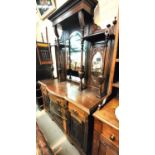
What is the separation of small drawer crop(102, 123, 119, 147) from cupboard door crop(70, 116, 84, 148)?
286mm

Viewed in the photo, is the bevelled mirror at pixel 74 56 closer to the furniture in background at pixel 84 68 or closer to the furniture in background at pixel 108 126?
the furniture in background at pixel 84 68

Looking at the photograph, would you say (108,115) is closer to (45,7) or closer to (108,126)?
(108,126)

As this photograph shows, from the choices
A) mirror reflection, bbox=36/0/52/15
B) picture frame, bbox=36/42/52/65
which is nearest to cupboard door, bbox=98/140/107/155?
picture frame, bbox=36/42/52/65

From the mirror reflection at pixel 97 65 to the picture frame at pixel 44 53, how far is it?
1252 millimetres

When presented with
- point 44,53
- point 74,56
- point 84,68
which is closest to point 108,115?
point 84,68

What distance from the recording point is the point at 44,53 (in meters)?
2.08

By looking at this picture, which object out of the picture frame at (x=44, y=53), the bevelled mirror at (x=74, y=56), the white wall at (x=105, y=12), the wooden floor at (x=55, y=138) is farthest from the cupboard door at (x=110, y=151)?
the picture frame at (x=44, y=53)

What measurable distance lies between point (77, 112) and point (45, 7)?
200 cm

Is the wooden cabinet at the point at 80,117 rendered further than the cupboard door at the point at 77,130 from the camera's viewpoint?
No

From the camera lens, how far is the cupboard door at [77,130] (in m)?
1.02
